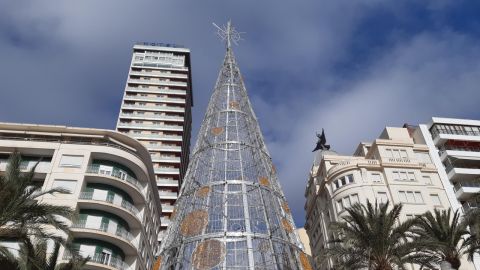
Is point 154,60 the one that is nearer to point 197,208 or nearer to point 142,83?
point 142,83

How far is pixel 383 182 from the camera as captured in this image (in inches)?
1783

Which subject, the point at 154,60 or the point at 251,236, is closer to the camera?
the point at 251,236

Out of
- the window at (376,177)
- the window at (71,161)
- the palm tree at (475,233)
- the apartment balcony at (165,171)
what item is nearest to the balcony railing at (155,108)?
the apartment balcony at (165,171)

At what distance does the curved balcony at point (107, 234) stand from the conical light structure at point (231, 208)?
17.9 metres

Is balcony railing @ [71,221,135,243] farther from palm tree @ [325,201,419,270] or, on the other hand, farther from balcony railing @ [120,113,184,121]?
balcony railing @ [120,113,184,121]

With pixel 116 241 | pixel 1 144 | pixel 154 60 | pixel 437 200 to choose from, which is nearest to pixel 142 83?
pixel 154 60

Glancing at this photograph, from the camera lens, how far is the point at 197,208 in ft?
62.0

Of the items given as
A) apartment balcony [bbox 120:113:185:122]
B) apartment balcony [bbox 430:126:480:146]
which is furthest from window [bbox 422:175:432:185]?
apartment balcony [bbox 120:113:185:122]

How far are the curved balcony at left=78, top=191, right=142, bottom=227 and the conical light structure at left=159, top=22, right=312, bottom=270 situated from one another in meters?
18.1

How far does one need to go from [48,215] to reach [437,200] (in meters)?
39.8

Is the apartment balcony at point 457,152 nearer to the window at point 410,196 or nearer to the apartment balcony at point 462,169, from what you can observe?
the apartment balcony at point 462,169

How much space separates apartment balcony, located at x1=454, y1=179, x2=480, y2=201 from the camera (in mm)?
46281

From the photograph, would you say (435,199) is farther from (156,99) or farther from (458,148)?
(156,99)

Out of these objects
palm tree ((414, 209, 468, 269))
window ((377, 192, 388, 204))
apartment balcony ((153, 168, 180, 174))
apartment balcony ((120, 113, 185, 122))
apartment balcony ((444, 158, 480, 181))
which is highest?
apartment balcony ((120, 113, 185, 122))
